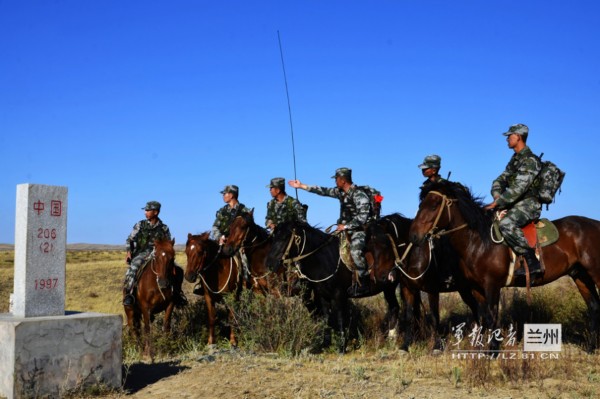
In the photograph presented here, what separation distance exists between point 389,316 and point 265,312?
3.39 metres

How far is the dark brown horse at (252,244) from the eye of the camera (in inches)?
463

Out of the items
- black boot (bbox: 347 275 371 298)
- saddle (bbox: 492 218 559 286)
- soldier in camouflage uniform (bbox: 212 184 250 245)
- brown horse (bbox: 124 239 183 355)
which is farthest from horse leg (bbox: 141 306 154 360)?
saddle (bbox: 492 218 559 286)

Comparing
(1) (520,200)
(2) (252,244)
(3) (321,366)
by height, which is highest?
(1) (520,200)

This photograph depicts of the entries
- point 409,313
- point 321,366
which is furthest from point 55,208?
point 409,313

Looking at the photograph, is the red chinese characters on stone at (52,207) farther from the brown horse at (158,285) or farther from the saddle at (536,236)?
the saddle at (536,236)

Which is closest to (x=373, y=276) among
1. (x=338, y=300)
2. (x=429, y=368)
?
(x=338, y=300)

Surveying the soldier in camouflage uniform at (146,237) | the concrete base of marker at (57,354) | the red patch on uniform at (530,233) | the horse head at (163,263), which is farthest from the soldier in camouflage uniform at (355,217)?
the concrete base of marker at (57,354)

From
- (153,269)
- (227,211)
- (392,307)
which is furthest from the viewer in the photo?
(227,211)

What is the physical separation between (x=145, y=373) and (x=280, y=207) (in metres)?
5.35

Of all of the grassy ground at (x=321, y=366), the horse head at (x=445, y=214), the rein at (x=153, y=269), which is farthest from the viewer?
the rein at (x=153, y=269)

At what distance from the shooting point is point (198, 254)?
11992mm

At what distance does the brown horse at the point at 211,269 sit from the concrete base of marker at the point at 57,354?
157 inches

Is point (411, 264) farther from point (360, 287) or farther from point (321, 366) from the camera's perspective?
point (321, 366)

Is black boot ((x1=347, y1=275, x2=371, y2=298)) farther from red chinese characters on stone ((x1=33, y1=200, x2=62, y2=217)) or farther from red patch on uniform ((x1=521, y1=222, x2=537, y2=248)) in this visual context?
red chinese characters on stone ((x1=33, y1=200, x2=62, y2=217))
